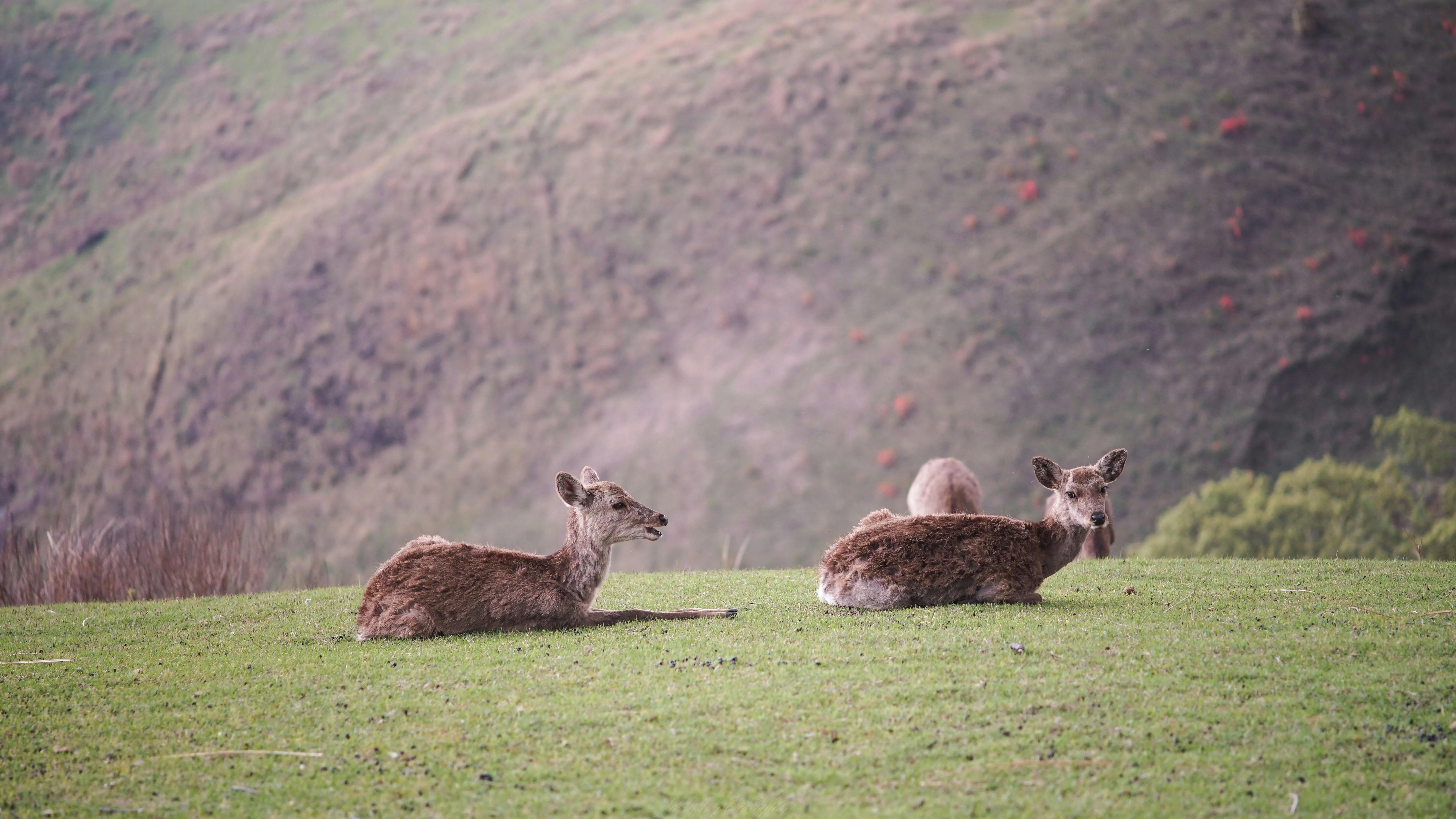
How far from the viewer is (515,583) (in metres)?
8.95

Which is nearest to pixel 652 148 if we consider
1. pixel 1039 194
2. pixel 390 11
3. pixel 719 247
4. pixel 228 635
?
pixel 719 247

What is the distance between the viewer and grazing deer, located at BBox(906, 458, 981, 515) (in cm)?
1389

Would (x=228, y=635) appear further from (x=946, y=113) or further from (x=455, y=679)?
(x=946, y=113)

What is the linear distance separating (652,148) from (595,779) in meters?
40.3

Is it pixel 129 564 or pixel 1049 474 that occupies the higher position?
pixel 1049 474

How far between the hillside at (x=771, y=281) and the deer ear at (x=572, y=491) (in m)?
26.2

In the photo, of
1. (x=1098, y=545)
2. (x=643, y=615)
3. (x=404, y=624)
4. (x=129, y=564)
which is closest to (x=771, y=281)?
(x=1098, y=545)

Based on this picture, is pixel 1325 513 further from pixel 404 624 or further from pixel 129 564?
pixel 404 624

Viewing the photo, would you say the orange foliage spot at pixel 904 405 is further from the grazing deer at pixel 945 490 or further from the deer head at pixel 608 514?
the deer head at pixel 608 514

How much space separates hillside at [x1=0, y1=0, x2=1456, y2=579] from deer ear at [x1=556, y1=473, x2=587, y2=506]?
26169 millimetres

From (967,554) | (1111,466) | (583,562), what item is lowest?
(967,554)

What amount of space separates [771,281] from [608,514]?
32.9 m

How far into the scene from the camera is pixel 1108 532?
13594 millimetres

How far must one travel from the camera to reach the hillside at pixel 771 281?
119 feet
